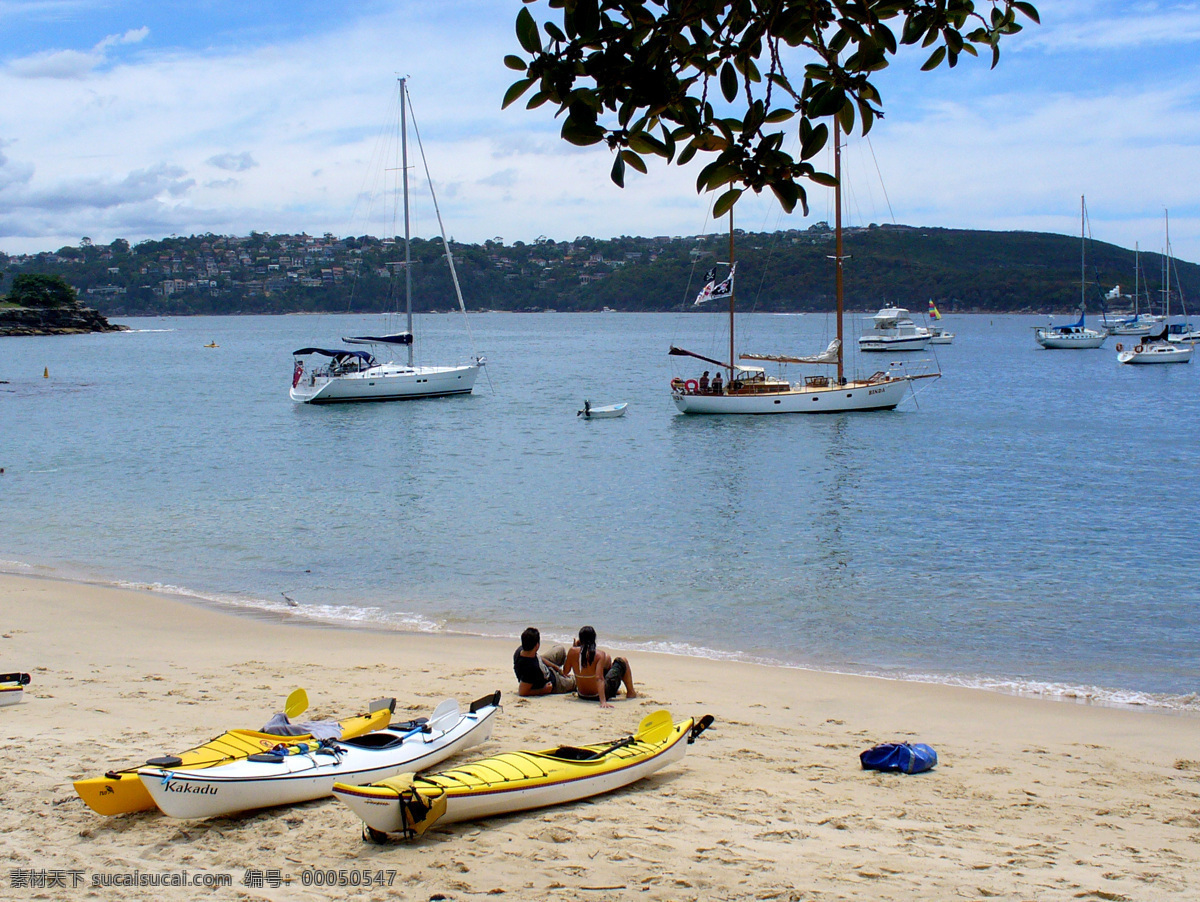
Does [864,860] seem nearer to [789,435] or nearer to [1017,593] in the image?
[1017,593]

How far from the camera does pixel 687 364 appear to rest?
8581 cm

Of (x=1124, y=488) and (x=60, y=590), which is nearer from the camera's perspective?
(x=60, y=590)

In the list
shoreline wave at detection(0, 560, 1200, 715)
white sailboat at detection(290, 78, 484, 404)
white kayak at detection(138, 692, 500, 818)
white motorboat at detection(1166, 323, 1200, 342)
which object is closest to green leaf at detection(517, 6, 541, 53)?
white kayak at detection(138, 692, 500, 818)

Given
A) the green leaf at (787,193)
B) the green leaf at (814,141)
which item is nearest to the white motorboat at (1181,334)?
the green leaf at (787,193)

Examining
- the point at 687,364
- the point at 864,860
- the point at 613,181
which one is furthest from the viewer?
the point at 687,364

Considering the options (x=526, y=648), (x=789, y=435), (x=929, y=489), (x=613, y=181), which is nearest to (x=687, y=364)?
(x=789, y=435)

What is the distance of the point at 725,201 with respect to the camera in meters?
3.52

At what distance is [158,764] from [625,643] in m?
7.97

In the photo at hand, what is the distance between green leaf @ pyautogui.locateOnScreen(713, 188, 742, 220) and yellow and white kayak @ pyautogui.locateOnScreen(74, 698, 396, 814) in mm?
4848

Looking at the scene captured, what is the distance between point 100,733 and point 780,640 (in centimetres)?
861

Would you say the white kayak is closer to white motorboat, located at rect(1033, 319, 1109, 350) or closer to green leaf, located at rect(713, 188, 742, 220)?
green leaf, located at rect(713, 188, 742, 220)

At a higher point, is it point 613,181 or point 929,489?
point 613,181

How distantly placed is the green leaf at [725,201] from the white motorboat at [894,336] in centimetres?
10116

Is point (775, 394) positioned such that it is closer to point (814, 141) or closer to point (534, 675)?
point (534, 675)
